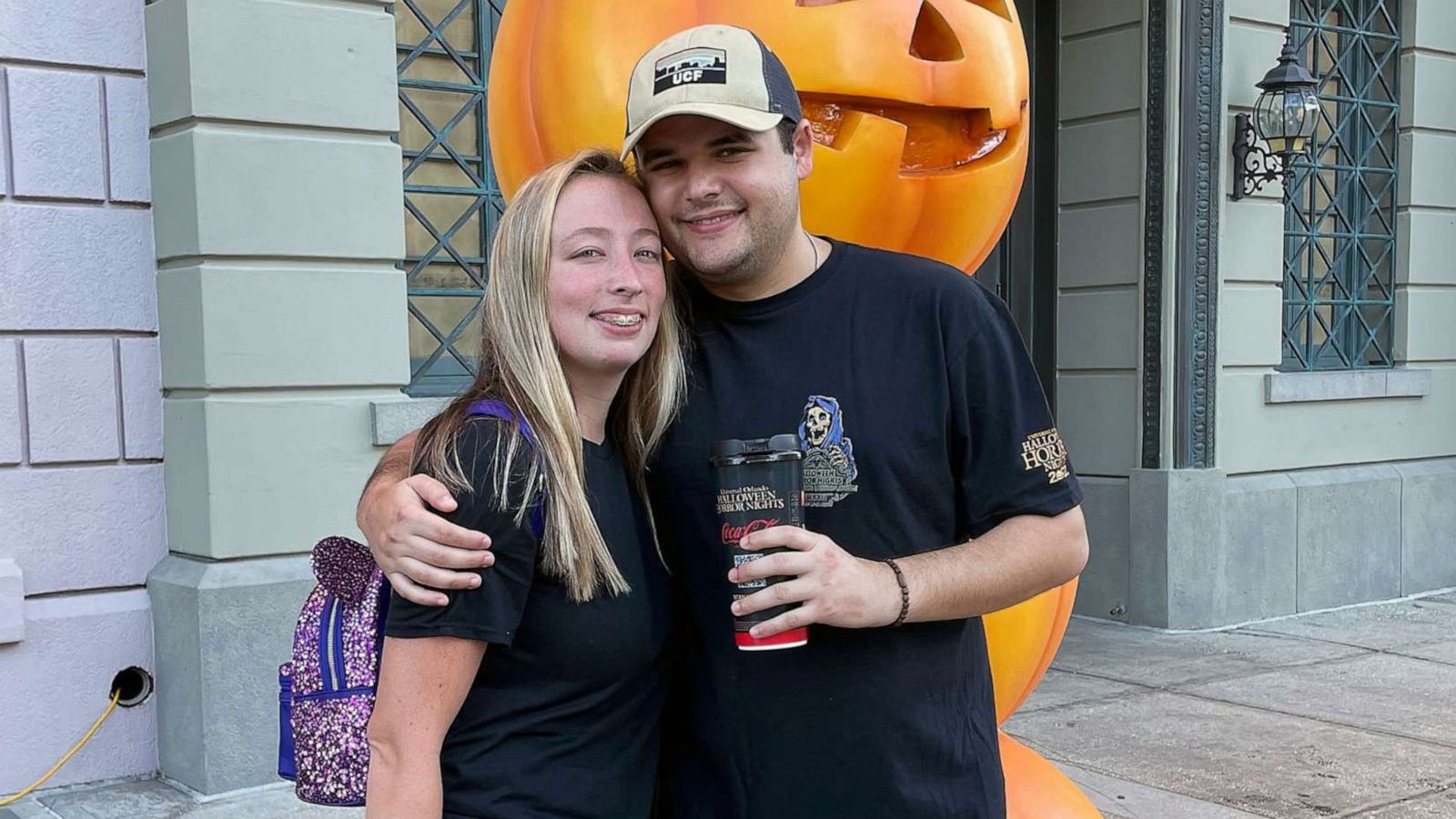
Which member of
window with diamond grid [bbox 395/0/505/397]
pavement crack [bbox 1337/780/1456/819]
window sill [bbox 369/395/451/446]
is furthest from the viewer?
window with diamond grid [bbox 395/0/505/397]

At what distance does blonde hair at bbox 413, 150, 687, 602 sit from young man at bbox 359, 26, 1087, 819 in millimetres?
82

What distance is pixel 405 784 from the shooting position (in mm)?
1942

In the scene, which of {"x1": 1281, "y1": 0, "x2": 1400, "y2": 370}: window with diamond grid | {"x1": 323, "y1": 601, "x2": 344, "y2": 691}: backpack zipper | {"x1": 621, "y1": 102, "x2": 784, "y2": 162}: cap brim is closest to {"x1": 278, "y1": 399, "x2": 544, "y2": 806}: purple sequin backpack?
{"x1": 323, "y1": 601, "x2": 344, "y2": 691}: backpack zipper

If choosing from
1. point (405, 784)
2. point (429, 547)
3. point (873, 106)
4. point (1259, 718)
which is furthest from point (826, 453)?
point (1259, 718)

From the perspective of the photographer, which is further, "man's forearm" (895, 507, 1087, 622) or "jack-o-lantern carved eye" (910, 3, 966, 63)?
"jack-o-lantern carved eye" (910, 3, 966, 63)

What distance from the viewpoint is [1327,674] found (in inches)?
284

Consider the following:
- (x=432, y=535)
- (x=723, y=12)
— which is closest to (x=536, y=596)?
(x=432, y=535)

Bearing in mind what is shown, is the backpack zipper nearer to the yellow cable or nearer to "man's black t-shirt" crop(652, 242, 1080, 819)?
"man's black t-shirt" crop(652, 242, 1080, 819)

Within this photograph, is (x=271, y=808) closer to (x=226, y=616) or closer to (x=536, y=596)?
(x=226, y=616)

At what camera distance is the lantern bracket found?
8.24m

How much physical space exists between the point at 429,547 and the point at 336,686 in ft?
1.11

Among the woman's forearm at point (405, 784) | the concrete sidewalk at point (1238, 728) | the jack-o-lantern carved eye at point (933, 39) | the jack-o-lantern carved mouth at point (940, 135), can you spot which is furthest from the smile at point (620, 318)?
the concrete sidewalk at point (1238, 728)

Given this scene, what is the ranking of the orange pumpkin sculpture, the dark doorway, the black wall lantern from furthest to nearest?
1. the dark doorway
2. the black wall lantern
3. the orange pumpkin sculpture

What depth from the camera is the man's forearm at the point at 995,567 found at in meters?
2.13
